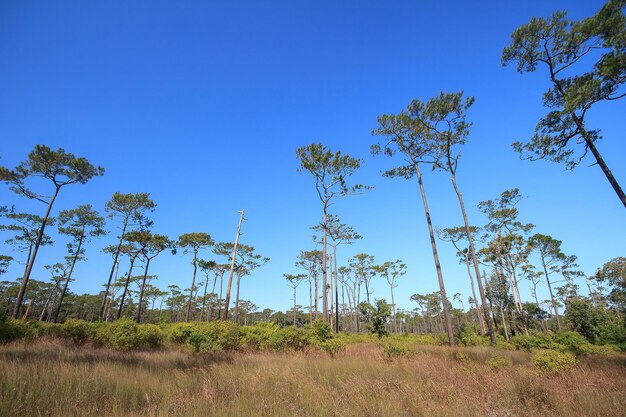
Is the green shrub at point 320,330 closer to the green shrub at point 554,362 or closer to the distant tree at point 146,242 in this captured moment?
the green shrub at point 554,362

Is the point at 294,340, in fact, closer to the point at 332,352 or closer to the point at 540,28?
the point at 332,352

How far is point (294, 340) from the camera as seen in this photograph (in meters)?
11.7

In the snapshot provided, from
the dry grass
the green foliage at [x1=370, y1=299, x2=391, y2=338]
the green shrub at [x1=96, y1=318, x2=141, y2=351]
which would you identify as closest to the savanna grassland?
the dry grass

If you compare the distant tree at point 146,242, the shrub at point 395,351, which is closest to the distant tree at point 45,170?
the distant tree at point 146,242

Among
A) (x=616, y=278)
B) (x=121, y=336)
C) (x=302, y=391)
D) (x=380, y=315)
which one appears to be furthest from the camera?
(x=616, y=278)

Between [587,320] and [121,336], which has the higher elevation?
[587,320]

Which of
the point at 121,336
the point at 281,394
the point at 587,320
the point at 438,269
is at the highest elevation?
the point at 438,269

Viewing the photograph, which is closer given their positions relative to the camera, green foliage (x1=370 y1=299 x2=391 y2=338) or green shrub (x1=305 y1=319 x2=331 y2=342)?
green shrub (x1=305 y1=319 x2=331 y2=342)

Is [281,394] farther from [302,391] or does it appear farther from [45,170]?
[45,170]

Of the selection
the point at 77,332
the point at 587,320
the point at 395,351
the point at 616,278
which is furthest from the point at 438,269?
the point at 616,278

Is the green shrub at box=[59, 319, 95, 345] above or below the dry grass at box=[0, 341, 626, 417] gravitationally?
above

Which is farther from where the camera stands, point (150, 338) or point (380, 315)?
point (380, 315)

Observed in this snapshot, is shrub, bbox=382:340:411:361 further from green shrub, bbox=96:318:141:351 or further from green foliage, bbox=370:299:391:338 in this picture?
green foliage, bbox=370:299:391:338

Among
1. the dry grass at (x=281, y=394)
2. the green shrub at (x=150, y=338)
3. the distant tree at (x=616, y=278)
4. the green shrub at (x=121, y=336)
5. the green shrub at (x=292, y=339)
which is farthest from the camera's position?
the distant tree at (x=616, y=278)
